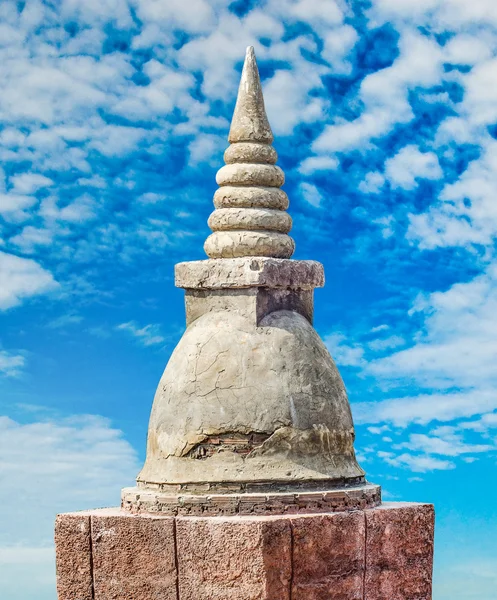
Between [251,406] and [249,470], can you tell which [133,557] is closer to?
[249,470]

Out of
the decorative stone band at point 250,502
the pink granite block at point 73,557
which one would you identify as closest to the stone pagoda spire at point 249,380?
the decorative stone band at point 250,502

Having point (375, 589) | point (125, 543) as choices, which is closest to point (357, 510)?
point (375, 589)

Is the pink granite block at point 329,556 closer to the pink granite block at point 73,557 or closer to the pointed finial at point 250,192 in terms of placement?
the pink granite block at point 73,557

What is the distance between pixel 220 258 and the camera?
8.70 m

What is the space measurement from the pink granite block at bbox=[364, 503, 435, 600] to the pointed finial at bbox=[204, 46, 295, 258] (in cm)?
206

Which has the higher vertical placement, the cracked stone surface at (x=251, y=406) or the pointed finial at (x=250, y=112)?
the pointed finial at (x=250, y=112)

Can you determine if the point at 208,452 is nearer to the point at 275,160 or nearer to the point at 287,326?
the point at 287,326

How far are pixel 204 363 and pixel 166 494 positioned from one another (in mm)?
949

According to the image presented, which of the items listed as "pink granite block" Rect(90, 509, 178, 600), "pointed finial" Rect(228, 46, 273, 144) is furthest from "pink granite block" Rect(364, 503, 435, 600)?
"pointed finial" Rect(228, 46, 273, 144)

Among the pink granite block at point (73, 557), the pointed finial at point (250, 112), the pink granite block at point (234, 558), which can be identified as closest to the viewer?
the pink granite block at point (234, 558)

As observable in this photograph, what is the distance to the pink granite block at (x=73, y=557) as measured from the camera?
8422 millimetres

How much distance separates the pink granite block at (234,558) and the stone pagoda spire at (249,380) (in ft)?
0.62

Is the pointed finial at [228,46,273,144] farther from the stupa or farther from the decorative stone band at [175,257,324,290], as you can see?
the decorative stone band at [175,257,324,290]

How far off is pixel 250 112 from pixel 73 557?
3547mm
